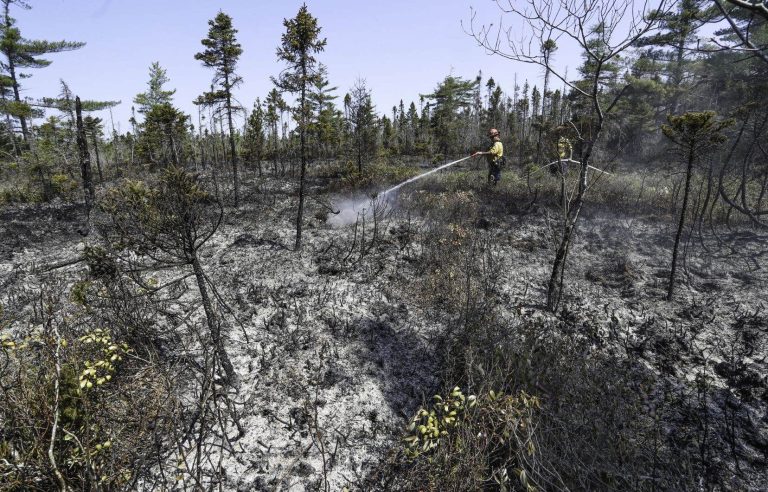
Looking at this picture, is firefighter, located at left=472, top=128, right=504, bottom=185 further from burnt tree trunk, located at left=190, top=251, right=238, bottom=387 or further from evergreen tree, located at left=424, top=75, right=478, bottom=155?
evergreen tree, located at left=424, top=75, right=478, bottom=155

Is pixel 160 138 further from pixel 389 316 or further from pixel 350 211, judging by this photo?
pixel 389 316

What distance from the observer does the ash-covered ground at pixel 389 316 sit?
197 inches

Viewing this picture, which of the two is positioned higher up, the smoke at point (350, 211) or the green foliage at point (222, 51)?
the green foliage at point (222, 51)

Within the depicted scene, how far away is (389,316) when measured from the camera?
7.92 meters

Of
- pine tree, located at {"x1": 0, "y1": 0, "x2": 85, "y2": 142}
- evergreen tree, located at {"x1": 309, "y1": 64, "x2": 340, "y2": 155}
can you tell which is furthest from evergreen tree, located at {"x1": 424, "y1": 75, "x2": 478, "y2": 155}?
pine tree, located at {"x1": 0, "y1": 0, "x2": 85, "y2": 142}

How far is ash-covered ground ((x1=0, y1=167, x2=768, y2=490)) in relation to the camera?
5.00 meters

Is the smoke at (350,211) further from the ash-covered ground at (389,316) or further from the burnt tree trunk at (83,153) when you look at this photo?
the burnt tree trunk at (83,153)

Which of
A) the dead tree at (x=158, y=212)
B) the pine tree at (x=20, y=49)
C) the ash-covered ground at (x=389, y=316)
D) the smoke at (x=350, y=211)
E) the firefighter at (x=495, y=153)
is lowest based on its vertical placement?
the ash-covered ground at (x=389, y=316)

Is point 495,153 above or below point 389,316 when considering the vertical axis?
above

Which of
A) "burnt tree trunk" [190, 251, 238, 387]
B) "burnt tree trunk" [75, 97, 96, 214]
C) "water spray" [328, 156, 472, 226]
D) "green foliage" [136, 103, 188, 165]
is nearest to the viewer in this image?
"burnt tree trunk" [190, 251, 238, 387]

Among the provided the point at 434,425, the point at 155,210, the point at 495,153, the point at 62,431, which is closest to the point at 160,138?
the point at 495,153

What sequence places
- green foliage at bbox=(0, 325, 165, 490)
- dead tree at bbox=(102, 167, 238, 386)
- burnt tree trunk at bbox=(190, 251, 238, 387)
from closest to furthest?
green foliage at bbox=(0, 325, 165, 490), dead tree at bbox=(102, 167, 238, 386), burnt tree trunk at bbox=(190, 251, 238, 387)

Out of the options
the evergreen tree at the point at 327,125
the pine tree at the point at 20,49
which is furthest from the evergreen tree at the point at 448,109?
the pine tree at the point at 20,49

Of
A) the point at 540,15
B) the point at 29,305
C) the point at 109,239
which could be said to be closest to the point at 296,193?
the point at 29,305
